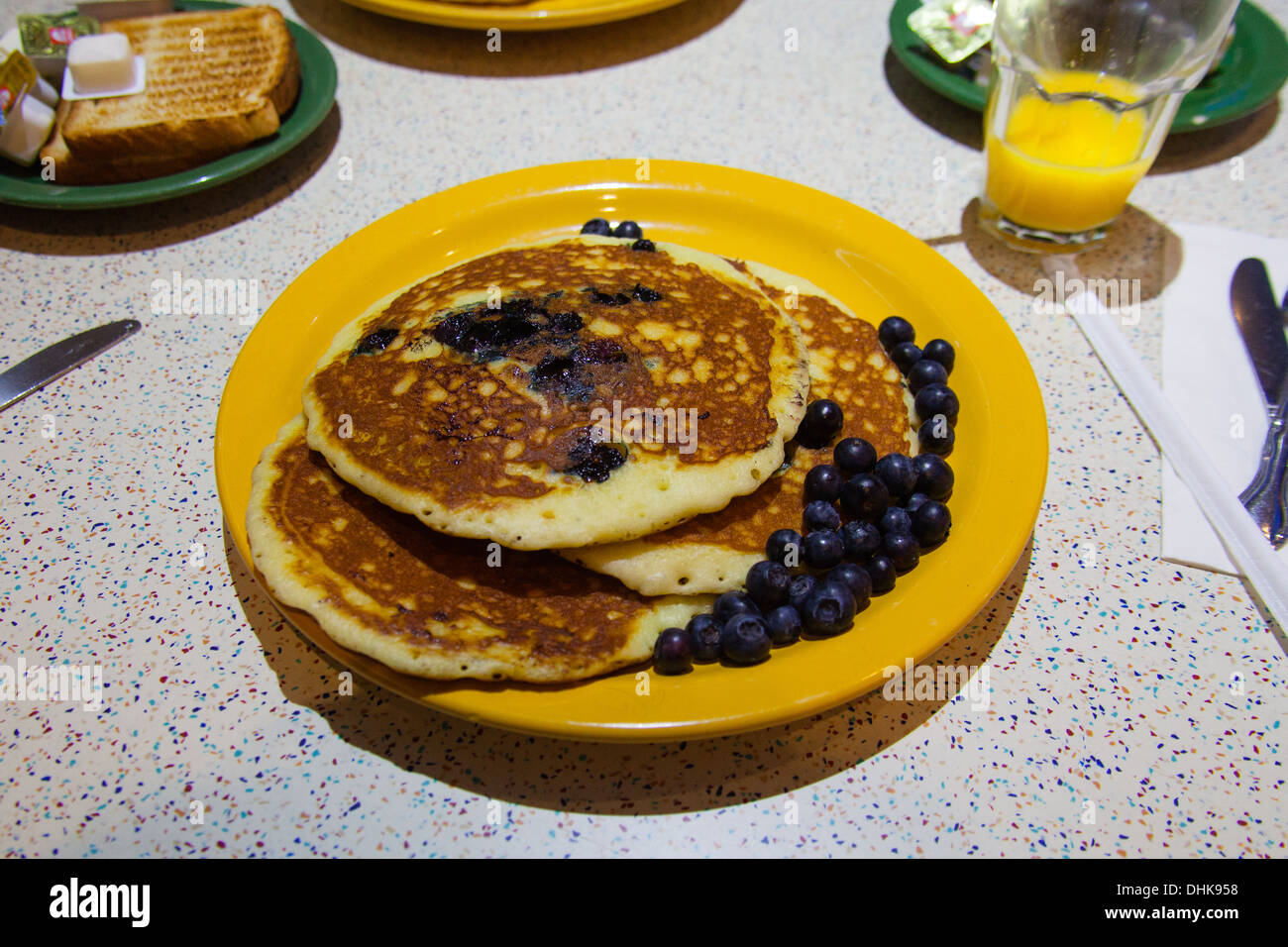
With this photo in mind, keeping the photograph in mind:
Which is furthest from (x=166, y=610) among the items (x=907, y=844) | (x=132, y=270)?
(x=907, y=844)

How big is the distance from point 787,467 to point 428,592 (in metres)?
0.54

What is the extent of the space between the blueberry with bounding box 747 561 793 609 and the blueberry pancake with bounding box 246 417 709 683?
0.24 feet

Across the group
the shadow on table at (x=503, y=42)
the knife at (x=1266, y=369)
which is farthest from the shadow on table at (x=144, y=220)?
the knife at (x=1266, y=369)

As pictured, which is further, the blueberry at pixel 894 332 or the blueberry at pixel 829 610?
the blueberry at pixel 894 332

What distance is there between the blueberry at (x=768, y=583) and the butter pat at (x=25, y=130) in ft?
5.74

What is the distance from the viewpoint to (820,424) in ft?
3.84

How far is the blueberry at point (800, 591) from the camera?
100 centimetres

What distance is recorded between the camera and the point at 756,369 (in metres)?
1.21

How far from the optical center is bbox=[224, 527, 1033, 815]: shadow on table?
96cm

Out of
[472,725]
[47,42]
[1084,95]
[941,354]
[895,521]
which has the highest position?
[1084,95]

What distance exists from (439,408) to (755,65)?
5.38 feet

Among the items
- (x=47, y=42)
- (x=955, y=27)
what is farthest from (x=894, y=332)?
(x=47, y=42)

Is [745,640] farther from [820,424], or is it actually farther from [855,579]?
[820,424]

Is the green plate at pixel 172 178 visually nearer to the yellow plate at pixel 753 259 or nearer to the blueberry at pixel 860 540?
the yellow plate at pixel 753 259
